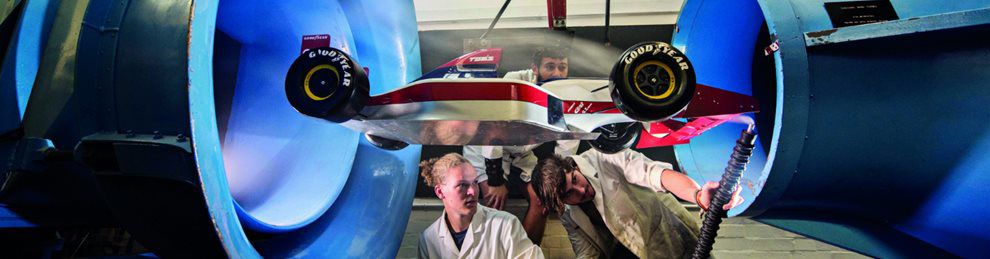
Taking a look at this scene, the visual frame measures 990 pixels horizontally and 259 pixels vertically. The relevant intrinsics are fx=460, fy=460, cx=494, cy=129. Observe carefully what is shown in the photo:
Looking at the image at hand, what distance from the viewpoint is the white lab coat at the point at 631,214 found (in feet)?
8.04

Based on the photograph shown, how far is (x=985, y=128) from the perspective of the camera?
45.1 inches

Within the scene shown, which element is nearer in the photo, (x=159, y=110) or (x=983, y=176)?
(x=159, y=110)

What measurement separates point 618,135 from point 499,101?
959 millimetres

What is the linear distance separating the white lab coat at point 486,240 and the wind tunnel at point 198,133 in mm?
420

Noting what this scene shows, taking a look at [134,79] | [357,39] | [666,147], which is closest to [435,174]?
[357,39]

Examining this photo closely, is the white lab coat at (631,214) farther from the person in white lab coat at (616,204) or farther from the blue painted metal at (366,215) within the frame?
the blue painted metal at (366,215)

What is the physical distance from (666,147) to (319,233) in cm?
183

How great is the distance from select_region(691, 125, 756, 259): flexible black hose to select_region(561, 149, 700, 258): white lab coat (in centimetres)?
71

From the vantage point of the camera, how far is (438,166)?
2.59 m

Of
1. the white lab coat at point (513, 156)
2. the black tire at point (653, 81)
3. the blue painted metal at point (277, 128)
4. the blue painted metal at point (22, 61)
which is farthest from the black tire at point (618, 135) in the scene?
the blue painted metal at point (22, 61)

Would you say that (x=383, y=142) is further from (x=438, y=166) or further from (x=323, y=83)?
(x=438, y=166)

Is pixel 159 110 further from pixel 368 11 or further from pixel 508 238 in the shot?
pixel 508 238

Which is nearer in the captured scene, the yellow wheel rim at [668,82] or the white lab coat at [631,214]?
the yellow wheel rim at [668,82]

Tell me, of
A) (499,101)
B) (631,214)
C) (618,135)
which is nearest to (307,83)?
(499,101)
